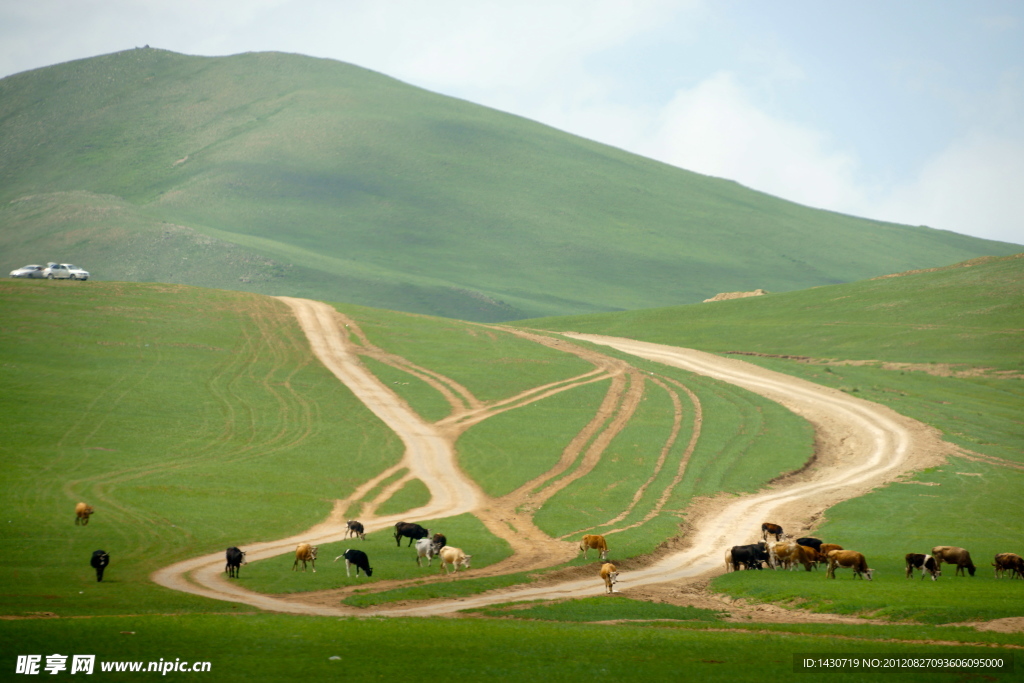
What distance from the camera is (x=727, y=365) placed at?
7544 centimetres

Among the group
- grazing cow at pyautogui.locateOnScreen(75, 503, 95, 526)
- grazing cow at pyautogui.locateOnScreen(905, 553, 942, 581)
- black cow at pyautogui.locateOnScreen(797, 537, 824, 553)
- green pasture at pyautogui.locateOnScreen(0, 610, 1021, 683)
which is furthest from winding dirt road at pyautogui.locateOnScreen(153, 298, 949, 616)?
Result: grazing cow at pyautogui.locateOnScreen(905, 553, 942, 581)

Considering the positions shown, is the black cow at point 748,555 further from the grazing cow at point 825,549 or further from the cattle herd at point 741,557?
the grazing cow at point 825,549

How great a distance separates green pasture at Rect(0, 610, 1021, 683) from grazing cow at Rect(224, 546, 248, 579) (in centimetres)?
555

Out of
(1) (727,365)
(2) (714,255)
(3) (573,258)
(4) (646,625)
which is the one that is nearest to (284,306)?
(1) (727,365)

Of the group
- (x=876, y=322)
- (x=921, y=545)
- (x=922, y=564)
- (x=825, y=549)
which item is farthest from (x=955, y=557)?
(x=876, y=322)

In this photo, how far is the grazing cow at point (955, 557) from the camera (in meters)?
28.4

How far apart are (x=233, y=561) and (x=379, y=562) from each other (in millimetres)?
5149

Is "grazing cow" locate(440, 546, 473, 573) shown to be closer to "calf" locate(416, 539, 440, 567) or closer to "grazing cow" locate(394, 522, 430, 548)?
"calf" locate(416, 539, 440, 567)

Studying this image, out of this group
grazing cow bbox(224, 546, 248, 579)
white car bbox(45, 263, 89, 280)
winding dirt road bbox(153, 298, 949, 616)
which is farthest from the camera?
white car bbox(45, 263, 89, 280)

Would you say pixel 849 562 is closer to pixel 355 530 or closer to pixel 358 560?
pixel 358 560

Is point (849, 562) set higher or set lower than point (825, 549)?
lower

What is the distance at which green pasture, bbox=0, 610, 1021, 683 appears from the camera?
1628cm

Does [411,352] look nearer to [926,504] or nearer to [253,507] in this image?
[253,507]

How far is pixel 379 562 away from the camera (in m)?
29.2
